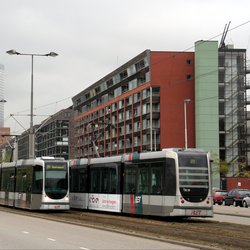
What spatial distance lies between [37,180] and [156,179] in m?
9.02

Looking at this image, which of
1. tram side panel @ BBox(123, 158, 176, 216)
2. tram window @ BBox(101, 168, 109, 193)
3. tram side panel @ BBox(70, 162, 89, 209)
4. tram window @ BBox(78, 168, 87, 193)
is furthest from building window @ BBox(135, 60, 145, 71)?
tram side panel @ BBox(123, 158, 176, 216)

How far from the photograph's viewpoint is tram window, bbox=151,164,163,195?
79.3 ft

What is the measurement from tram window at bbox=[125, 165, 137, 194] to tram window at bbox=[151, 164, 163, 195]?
1759mm

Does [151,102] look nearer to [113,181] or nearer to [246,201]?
[246,201]

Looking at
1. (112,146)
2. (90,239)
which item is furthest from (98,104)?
(90,239)

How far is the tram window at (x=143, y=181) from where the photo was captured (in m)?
25.2

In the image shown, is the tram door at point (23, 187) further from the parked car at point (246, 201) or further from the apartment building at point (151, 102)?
the apartment building at point (151, 102)

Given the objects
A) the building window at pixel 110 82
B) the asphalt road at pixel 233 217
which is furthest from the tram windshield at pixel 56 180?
the building window at pixel 110 82

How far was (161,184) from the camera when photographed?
24.0m

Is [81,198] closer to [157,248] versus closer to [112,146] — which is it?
[157,248]

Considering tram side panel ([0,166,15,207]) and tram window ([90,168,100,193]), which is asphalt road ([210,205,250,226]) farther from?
tram side panel ([0,166,15,207])

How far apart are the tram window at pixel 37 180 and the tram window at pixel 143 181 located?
7.06 m

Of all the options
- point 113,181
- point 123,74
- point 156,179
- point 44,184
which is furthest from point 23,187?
point 123,74

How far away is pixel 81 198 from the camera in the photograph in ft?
108
